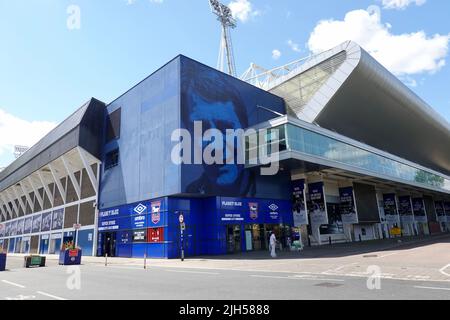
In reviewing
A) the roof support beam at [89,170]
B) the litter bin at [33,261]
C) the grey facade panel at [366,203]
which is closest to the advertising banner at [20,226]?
the roof support beam at [89,170]

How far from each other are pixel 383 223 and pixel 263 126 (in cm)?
3013

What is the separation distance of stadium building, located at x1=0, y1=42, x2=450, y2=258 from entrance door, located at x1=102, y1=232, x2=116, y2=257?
11cm

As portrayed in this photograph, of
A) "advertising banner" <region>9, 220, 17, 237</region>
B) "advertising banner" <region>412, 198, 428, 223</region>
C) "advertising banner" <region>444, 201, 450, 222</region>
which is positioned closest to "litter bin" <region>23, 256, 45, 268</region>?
"advertising banner" <region>9, 220, 17, 237</region>

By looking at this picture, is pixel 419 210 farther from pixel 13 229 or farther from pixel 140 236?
pixel 13 229

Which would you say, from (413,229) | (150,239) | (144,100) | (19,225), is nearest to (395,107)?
(413,229)

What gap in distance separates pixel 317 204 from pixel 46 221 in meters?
43.5

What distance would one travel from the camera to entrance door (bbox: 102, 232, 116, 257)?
115ft

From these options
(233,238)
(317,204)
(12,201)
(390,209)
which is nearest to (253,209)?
(233,238)

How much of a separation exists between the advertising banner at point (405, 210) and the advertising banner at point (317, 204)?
27.0 m

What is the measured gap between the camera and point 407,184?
50.0 meters

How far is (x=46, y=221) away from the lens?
53.1 metres

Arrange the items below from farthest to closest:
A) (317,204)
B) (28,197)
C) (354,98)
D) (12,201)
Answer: (12,201) → (28,197) → (354,98) → (317,204)
